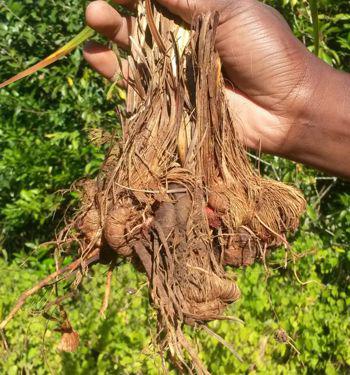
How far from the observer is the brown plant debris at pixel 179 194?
5.34 ft

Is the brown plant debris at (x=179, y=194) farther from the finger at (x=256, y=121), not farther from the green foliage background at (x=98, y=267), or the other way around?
the green foliage background at (x=98, y=267)

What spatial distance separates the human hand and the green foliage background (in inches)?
25.8

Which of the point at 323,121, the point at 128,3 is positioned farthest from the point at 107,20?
the point at 323,121

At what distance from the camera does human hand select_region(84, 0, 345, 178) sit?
6.04ft

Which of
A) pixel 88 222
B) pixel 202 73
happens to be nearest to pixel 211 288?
pixel 88 222

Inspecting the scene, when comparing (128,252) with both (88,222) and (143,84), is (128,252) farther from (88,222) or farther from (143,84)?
(143,84)

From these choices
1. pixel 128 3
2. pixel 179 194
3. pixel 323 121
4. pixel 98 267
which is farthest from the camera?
pixel 98 267

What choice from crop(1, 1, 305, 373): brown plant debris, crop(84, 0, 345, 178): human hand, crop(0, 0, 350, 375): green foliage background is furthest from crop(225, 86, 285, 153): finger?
crop(0, 0, 350, 375): green foliage background

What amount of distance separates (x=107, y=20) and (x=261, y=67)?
468mm

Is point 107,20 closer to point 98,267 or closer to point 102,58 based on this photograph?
point 102,58

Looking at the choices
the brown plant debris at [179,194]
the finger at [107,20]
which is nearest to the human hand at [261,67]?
the finger at [107,20]

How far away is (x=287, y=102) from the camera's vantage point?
6.68 ft

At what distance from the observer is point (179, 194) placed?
1650 millimetres

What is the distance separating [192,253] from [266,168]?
211cm
